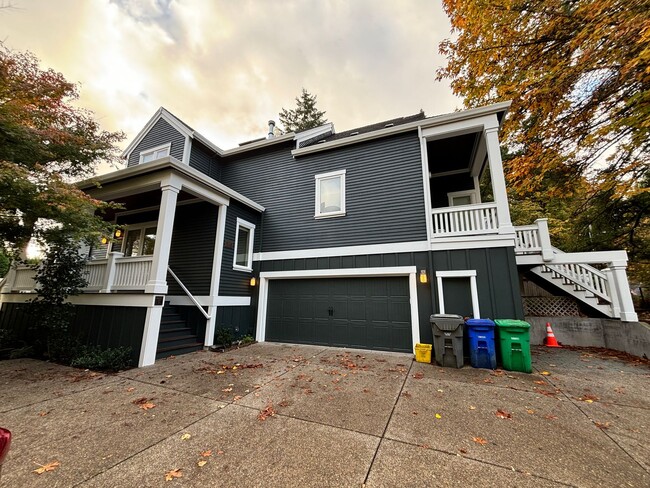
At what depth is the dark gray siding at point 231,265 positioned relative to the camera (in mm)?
7703

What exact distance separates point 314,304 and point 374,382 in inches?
142

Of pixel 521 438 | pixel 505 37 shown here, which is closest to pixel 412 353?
pixel 521 438

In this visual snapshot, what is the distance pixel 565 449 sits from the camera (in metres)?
2.61

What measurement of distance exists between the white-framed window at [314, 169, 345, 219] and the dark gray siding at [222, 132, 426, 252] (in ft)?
0.55

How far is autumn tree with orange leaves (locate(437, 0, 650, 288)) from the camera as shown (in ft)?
18.6

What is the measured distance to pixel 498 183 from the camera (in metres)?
6.48

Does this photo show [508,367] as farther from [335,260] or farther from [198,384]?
[198,384]

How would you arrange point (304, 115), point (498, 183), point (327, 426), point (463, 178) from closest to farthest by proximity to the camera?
point (327, 426)
point (498, 183)
point (463, 178)
point (304, 115)

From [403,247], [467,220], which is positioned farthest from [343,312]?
[467,220]

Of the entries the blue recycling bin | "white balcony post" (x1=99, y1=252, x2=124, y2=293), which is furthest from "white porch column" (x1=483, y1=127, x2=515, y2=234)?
"white balcony post" (x1=99, y1=252, x2=124, y2=293)

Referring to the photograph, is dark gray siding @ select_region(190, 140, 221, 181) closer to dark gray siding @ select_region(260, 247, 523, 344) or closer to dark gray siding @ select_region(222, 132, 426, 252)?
dark gray siding @ select_region(222, 132, 426, 252)

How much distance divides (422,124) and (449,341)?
580 centimetres

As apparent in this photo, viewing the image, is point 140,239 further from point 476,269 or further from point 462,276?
point 476,269

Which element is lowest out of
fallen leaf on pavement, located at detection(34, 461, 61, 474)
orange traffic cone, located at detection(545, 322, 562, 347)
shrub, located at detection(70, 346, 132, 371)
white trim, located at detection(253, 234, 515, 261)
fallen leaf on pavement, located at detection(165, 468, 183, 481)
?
fallen leaf on pavement, located at detection(34, 461, 61, 474)
